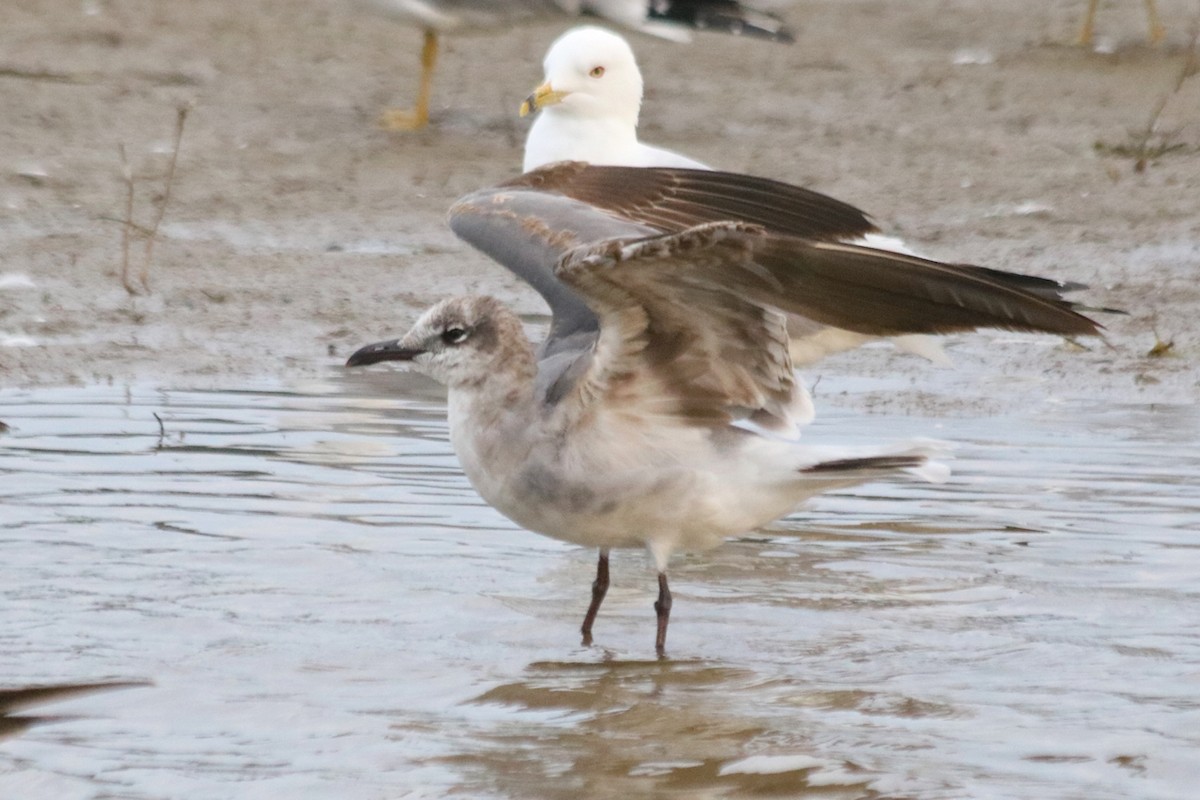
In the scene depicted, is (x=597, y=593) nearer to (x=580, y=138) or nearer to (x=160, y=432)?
(x=160, y=432)

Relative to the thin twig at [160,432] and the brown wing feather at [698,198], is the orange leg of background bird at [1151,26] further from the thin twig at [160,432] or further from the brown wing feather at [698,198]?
the thin twig at [160,432]

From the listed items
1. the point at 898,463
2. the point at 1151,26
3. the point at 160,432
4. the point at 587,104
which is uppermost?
the point at 1151,26

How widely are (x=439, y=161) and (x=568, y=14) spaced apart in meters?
1.03

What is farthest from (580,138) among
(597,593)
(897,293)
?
(897,293)

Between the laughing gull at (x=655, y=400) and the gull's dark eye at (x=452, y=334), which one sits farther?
the gull's dark eye at (x=452, y=334)

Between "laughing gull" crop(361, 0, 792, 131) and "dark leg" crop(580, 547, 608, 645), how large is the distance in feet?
19.6

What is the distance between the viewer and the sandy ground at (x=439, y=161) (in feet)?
28.0

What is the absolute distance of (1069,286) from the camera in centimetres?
526

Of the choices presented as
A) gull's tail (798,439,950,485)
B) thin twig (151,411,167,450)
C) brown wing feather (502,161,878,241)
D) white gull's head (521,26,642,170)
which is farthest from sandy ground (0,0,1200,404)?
gull's tail (798,439,950,485)

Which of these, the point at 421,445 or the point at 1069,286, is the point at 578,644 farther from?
the point at 421,445

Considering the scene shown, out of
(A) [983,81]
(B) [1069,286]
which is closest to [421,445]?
(B) [1069,286]

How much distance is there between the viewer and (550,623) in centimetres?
548

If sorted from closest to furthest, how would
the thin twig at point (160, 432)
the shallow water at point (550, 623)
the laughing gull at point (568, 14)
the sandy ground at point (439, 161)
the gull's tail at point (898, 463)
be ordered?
the shallow water at point (550, 623) < the gull's tail at point (898, 463) < the thin twig at point (160, 432) < the sandy ground at point (439, 161) < the laughing gull at point (568, 14)

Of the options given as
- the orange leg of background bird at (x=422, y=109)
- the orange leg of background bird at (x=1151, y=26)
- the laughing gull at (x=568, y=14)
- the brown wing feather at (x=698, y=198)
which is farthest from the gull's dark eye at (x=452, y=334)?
the orange leg of background bird at (x=1151, y=26)
